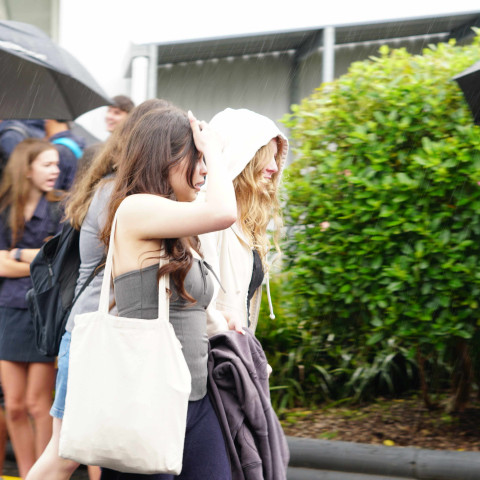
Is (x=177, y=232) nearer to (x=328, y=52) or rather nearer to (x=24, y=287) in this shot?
(x=24, y=287)

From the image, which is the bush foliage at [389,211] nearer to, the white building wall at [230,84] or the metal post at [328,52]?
the metal post at [328,52]

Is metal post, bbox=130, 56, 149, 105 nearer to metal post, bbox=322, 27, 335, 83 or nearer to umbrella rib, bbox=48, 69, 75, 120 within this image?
metal post, bbox=322, 27, 335, 83

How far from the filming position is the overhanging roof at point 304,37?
8891mm

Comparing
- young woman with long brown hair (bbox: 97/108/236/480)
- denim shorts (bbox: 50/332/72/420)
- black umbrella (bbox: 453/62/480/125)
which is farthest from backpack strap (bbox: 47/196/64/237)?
black umbrella (bbox: 453/62/480/125)

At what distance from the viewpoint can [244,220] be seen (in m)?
3.21

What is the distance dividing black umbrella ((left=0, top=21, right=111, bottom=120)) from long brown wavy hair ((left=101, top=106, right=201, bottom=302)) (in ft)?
6.49

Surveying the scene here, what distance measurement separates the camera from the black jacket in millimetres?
2527

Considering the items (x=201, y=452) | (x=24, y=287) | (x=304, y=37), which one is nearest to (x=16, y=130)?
(x=24, y=287)

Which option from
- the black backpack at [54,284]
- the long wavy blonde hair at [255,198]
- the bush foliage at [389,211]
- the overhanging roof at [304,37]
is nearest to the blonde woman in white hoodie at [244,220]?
the long wavy blonde hair at [255,198]

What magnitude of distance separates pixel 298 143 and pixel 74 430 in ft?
10.6

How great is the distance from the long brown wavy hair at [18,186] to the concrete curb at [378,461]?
2.12m

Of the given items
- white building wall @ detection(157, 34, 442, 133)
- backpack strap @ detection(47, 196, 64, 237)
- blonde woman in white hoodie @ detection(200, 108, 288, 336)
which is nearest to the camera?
blonde woman in white hoodie @ detection(200, 108, 288, 336)

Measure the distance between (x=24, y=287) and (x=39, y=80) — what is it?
1501 millimetres

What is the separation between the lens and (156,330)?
2.22 metres
